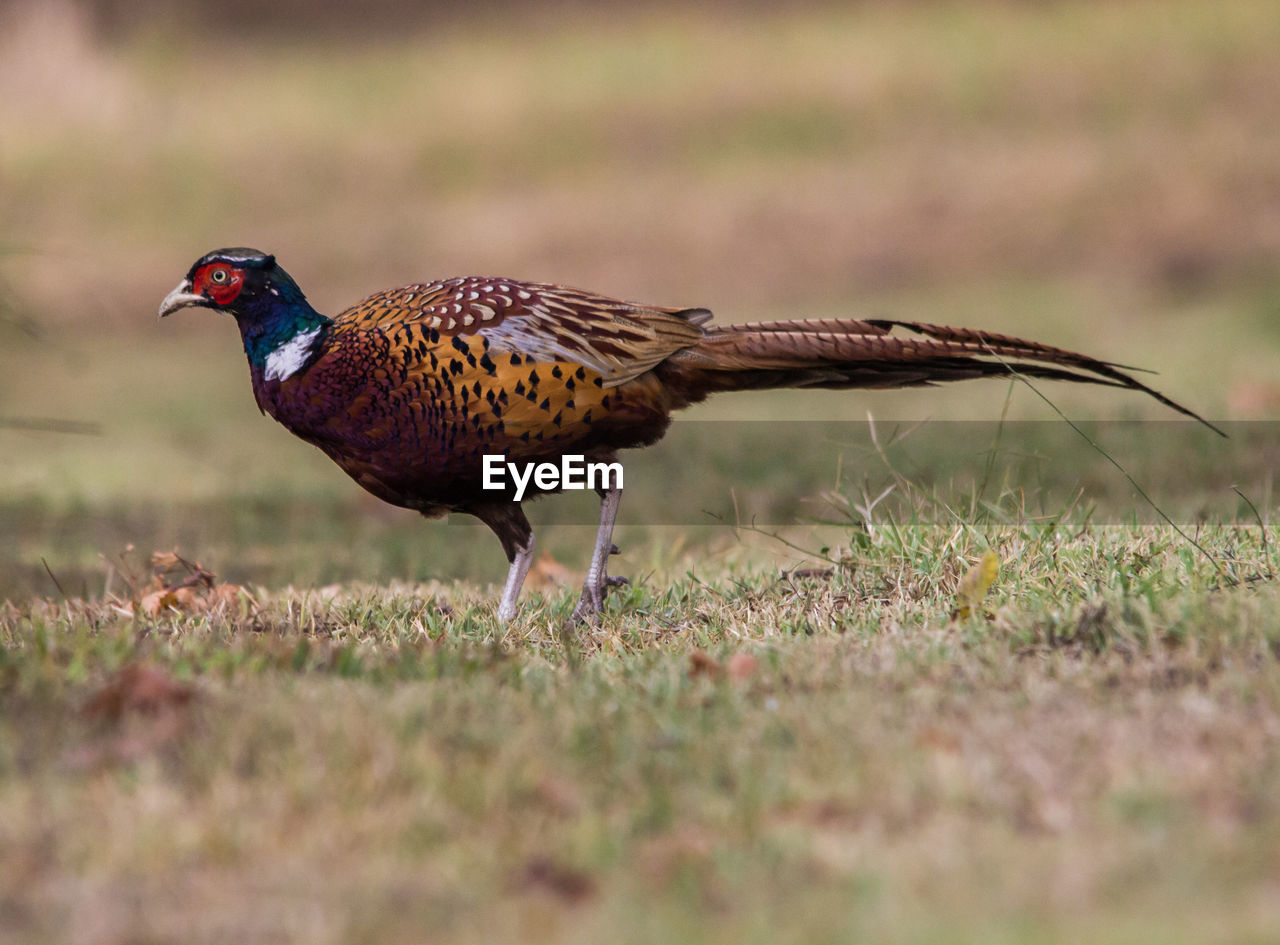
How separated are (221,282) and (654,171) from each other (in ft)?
36.6

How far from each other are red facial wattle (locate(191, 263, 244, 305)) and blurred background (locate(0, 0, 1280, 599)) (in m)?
5.67

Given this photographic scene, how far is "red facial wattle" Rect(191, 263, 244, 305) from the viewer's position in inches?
190

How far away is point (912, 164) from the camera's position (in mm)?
15102

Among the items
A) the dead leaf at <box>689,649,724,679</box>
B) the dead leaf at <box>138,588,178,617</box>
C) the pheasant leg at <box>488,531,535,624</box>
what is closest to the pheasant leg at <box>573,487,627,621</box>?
the pheasant leg at <box>488,531,535,624</box>

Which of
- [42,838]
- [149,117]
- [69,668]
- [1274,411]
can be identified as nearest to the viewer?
[42,838]

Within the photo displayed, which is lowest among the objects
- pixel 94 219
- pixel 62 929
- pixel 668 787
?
pixel 62 929

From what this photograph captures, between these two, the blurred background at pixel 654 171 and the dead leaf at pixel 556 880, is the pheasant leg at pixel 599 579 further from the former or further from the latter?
the blurred background at pixel 654 171

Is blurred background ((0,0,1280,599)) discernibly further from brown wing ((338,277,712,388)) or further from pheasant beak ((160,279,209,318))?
brown wing ((338,277,712,388))

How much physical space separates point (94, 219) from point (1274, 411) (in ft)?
38.5

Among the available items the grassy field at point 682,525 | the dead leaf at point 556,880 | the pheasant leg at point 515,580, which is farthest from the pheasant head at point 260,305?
the dead leaf at point 556,880

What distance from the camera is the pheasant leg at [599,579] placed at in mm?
4863

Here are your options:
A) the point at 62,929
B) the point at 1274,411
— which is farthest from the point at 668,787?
the point at 1274,411

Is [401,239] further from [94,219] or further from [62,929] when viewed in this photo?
[62,929]

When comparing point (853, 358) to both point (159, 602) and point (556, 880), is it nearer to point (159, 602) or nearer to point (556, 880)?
point (159, 602)
